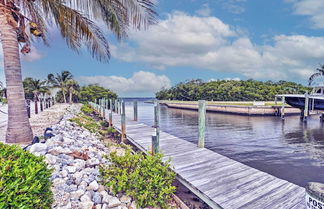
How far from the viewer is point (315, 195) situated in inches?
66.8

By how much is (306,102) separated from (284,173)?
18219mm

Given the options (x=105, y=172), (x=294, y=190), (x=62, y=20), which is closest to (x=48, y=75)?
(x=62, y=20)

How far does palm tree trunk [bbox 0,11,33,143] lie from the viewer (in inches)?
196

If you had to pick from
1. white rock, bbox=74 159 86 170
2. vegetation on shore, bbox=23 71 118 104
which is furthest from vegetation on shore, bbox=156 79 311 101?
white rock, bbox=74 159 86 170

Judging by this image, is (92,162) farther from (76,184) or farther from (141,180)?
(141,180)

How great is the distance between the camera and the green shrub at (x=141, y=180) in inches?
133

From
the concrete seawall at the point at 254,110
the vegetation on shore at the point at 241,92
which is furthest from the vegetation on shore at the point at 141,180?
the vegetation on shore at the point at 241,92

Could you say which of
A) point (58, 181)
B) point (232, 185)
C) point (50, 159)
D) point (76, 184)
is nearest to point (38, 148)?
point (50, 159)

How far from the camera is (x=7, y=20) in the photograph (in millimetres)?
4957

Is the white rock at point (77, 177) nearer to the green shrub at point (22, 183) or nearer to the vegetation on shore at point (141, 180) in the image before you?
the vegetation on shore at point (141, 180)

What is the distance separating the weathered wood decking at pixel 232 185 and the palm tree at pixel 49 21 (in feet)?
14.5

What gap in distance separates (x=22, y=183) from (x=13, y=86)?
15.0ft

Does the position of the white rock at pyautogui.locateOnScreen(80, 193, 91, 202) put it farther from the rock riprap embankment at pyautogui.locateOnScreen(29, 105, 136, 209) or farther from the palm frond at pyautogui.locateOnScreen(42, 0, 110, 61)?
the palm frond at pyautogui.locateOnScreen(42, 0, 110, 61)

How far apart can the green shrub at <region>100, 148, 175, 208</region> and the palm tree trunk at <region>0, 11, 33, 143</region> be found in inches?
136
